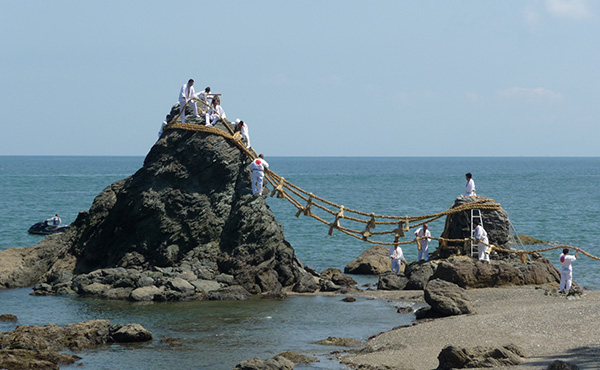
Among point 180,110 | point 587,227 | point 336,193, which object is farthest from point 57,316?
point 336,193

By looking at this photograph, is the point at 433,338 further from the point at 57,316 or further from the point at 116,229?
the point at 116,229

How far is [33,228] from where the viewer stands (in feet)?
168

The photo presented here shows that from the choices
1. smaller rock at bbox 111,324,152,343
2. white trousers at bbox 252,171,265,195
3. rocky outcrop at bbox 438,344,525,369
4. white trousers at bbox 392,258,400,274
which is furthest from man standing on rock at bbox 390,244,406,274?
rocky outcrop at bbox 438,344,525,369

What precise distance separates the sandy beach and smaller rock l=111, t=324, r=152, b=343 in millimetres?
5819

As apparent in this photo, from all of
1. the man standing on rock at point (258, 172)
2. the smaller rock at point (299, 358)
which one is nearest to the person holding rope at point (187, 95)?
the man standing on rock at point (258, 172)

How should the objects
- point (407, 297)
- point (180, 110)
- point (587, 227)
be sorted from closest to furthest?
point (407, 297), point (180, 110), point (587, 227)

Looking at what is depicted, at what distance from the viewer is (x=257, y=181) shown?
3061 cm

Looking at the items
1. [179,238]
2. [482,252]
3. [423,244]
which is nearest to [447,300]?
[482,252]

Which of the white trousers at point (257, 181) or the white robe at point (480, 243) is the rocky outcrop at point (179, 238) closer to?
the white trousers at point (257, 181)

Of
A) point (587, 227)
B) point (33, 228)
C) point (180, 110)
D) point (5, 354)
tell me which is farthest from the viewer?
point (587, 227)

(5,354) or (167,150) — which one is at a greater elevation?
(167,150)

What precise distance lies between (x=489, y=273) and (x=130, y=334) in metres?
13.5

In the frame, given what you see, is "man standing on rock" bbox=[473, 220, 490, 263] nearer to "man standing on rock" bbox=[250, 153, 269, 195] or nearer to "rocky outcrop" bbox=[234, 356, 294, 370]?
"man standing on rock" bbox=[250, 153, 269, 195]

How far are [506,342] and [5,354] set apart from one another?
1220cm
